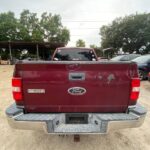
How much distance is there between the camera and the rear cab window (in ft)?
23.2

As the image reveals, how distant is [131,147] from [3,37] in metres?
45.7

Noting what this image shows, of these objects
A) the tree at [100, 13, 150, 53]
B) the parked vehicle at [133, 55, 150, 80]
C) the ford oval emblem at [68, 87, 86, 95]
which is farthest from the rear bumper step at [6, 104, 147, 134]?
the tree at [100, 13, 150, 53]

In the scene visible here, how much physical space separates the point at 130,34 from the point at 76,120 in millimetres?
39102

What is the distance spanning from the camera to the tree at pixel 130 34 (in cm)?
3838

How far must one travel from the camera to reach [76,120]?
9.69ft

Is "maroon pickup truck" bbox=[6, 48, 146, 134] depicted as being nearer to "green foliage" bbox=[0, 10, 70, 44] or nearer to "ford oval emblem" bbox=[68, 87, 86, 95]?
"ford oval emblem" bbox=[68, 87, 86, 95]

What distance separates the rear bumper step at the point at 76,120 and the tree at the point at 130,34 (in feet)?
125

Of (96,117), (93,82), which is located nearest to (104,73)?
(93,82)

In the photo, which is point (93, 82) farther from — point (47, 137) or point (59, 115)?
point (47, 137)

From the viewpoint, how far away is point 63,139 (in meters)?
3.74

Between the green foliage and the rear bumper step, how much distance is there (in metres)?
44.1

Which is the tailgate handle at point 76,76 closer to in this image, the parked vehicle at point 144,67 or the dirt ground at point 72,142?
the dirt ground at point 72,142

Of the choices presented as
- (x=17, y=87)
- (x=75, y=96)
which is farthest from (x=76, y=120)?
(x=17, y=87)

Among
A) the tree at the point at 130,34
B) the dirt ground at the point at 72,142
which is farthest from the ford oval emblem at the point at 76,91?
the tree at the point at 130,34
